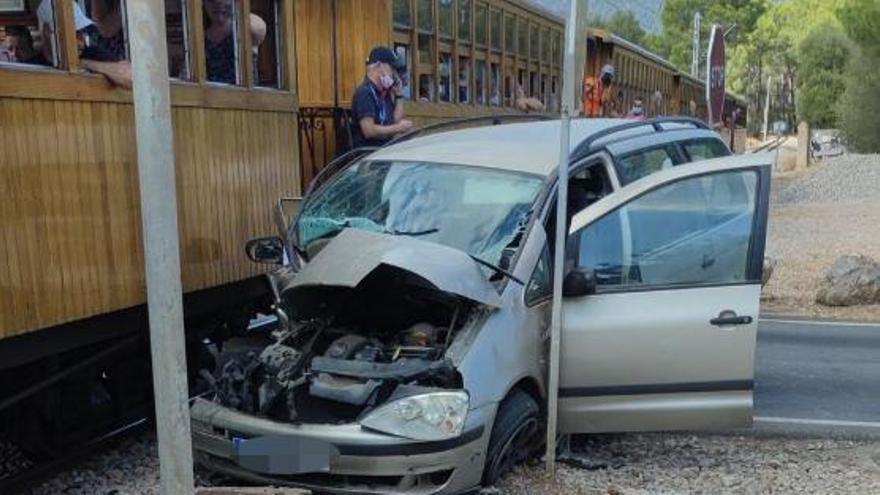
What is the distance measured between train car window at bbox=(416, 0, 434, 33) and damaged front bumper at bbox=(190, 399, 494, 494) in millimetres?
5859

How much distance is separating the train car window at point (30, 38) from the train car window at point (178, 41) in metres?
0.91

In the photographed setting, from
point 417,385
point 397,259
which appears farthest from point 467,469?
point 397,259

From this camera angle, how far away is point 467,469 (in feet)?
12.9

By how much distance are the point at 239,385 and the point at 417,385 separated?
0.84m

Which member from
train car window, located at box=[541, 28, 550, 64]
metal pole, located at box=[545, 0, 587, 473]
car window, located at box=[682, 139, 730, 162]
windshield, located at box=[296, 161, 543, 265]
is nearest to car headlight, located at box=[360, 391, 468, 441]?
metal pole, located at box=[545, 0, 587, 473]

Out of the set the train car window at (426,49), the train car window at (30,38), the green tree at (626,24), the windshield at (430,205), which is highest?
the green tree at (626,24)

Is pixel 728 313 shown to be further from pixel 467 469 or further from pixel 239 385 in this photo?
pixel 239 385

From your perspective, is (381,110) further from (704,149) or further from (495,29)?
(495,29)

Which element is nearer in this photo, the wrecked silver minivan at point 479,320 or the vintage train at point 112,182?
the wrecked silver minivan at point 479,320

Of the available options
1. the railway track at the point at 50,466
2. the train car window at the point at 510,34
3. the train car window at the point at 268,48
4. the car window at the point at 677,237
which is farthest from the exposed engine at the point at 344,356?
the train car window at the point at 510,34

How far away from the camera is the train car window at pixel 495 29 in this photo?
1084 cm

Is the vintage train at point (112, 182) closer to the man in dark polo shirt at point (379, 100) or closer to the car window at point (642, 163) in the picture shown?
the man in dark polo shirt at point (379, 100)

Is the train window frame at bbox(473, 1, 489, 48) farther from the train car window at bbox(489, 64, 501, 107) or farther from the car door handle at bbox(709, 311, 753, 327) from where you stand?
the car door handle at bbox(709, 311, 753, 327)

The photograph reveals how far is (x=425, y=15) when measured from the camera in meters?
9.20
